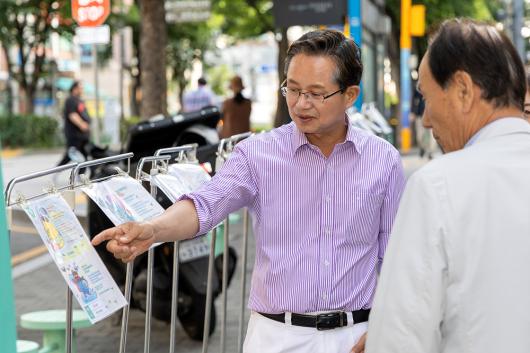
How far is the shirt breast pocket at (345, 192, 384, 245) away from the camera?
133 inches

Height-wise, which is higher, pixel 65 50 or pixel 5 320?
pixel 5 320

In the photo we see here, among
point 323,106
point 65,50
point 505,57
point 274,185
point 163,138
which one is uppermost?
point 505,57

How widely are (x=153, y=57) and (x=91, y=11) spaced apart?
23.7ft

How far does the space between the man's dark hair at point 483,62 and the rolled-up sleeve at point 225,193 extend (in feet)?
3.74

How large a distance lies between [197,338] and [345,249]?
12.7 feet

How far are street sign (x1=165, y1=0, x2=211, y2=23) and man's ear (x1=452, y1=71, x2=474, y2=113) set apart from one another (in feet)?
67.7

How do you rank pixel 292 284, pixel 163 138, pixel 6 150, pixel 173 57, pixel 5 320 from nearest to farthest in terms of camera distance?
pixel 5 320, pixel 292 284, pixel 163 138, pixel 6 150, pixel 173 57

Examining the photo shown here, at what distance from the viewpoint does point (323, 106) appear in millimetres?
3434

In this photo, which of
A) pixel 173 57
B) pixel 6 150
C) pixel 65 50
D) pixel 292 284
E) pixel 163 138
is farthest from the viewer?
pixel 65 50

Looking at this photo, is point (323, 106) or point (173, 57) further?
point (173, 57)

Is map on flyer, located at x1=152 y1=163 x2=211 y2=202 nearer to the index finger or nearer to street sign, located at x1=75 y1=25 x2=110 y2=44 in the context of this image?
the index finger

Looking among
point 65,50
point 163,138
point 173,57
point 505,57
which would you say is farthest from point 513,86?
point 65,50

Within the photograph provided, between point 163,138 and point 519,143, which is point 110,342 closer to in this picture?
point 163,138

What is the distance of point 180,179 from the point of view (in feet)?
13.7
